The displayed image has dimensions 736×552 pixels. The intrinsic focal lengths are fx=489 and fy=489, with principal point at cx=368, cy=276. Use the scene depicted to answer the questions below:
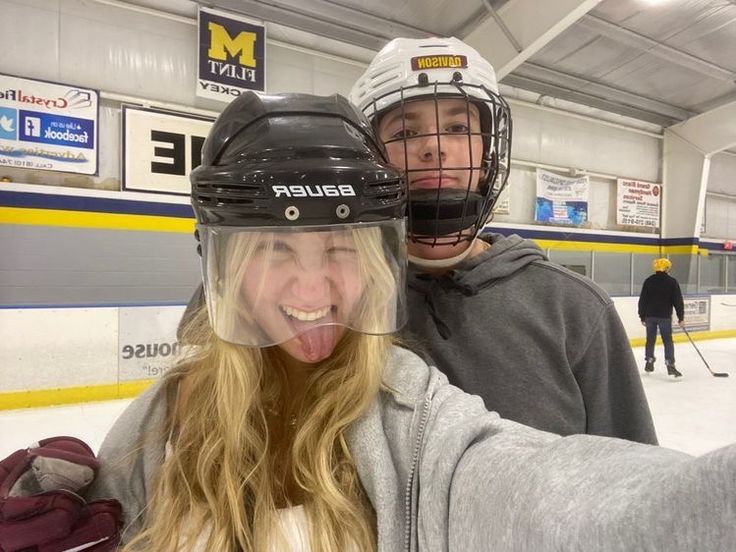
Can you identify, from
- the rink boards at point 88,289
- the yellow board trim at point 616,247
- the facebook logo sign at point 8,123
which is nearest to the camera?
the rink boards at point 88,289

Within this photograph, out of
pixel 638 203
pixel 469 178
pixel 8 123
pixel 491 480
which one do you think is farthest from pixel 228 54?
pixel 638 203

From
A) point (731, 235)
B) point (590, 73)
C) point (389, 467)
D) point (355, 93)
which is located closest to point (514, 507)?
point (389, 467)

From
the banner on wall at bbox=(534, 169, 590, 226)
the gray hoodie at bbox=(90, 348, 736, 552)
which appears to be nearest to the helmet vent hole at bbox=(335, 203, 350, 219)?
the gray hoodie at bbox=(90, 348, 736, 552)

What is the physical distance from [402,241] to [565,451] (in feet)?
1.35

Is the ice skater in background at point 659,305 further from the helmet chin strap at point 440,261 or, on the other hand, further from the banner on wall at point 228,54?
the helmet chin strap at point 440,261

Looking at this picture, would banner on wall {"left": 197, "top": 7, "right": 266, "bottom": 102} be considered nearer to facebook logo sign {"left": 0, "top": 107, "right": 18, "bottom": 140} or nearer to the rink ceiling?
the rink ceiling

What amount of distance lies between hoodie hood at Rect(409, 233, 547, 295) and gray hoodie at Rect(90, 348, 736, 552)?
0.87 feet

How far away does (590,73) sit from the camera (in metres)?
7.96

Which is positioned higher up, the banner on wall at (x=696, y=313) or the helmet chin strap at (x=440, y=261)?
the helmet chin strap at (x=440, y=261)

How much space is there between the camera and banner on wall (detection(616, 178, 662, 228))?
33.3 feet

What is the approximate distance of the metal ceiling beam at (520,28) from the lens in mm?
5480

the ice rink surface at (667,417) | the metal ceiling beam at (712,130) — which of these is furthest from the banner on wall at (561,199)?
the ice rink surface at (667,417)

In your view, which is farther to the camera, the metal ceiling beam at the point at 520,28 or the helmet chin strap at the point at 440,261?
the metal ceiling beam at the point at 520,28

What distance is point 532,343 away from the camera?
0.91 m
